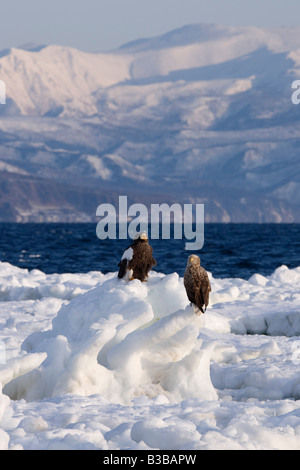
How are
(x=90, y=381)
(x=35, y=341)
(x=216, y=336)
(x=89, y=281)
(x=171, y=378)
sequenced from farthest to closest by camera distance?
(x=89, y=281) → (x=216, y=336) → (x=35, y=341) → (x=171, y=378) → (x=90, y=381)

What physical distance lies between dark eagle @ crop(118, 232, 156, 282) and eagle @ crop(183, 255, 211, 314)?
2.46m

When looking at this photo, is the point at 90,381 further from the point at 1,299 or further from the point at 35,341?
the point at 1,299

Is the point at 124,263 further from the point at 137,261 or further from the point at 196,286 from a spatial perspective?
the point at 196,286

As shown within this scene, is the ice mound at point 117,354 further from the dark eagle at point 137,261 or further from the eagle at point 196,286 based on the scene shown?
the dark eagle at point 137,261

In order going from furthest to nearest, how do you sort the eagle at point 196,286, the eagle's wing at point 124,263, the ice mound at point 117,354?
1. the eagle's wing at point 124,263
2. the eagle at point 196,286
3. the ice mound at point 117,354

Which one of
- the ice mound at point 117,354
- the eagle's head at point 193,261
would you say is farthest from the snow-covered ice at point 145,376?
the eagle's head at point 193,261

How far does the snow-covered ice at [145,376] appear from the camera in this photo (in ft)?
30.8

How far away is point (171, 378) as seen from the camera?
13062 mm

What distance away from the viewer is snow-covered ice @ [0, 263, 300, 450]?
939 centimetres

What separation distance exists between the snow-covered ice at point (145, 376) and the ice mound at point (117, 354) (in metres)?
0.02

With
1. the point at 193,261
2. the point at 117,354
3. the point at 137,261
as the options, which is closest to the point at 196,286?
the point at 193,261
